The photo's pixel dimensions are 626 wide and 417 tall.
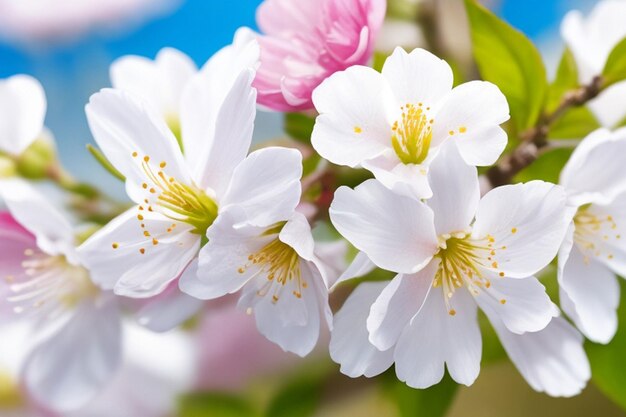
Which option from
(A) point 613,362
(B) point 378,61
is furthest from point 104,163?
(A) point 613,362

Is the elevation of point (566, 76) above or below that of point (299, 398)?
above

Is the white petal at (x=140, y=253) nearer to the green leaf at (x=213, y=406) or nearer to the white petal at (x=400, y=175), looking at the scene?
the white petal at (x=400, y=175)

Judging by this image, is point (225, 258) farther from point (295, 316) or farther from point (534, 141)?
point (534, 141)

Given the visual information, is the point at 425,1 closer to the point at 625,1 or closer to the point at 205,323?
the point at 625,1

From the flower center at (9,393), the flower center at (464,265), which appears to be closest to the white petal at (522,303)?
the flower center at (464,265)

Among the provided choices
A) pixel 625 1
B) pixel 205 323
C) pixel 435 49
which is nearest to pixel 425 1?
pixel 435 49

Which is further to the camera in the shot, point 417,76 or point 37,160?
point 37,160

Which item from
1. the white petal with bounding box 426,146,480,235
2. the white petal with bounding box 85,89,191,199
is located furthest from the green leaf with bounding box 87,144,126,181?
the white petal with bounding box 426,146,480,235
